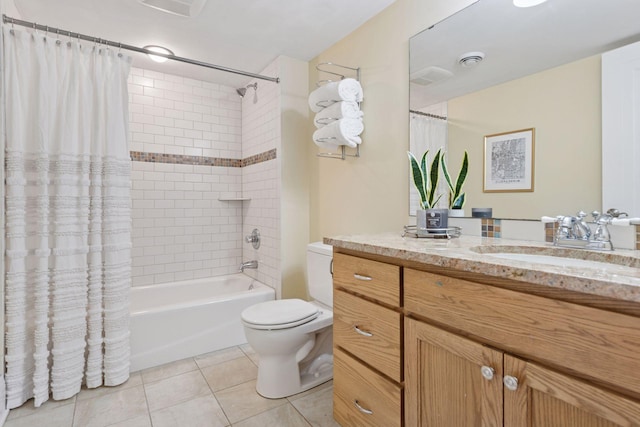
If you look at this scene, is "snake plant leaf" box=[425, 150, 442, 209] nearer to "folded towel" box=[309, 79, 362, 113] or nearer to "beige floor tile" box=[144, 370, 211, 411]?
"folded towel" box=[309, 79, 362, 113]


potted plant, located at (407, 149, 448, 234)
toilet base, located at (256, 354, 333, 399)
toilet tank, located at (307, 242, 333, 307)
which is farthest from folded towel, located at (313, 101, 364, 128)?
toilet base, located at (256, 354, 333, 399)

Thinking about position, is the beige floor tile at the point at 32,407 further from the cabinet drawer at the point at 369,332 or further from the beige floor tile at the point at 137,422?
the cabinet drawer at the point at 369,332

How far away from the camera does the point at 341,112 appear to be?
202cm

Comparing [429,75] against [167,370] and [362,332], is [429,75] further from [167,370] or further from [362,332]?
[167,370]

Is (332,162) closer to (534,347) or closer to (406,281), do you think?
(406,281)

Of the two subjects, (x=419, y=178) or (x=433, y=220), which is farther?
(x=419, y=178)

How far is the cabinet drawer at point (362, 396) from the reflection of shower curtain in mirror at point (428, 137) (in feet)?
2.91

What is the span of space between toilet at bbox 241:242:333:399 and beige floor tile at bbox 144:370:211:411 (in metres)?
0.35

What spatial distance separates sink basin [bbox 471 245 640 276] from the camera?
0.97 meters

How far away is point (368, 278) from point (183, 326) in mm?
1556

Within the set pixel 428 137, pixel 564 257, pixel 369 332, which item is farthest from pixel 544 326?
pixel 428 137

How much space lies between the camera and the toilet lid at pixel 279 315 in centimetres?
166

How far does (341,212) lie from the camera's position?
2342mm

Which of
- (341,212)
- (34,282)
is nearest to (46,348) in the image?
(34,282)
